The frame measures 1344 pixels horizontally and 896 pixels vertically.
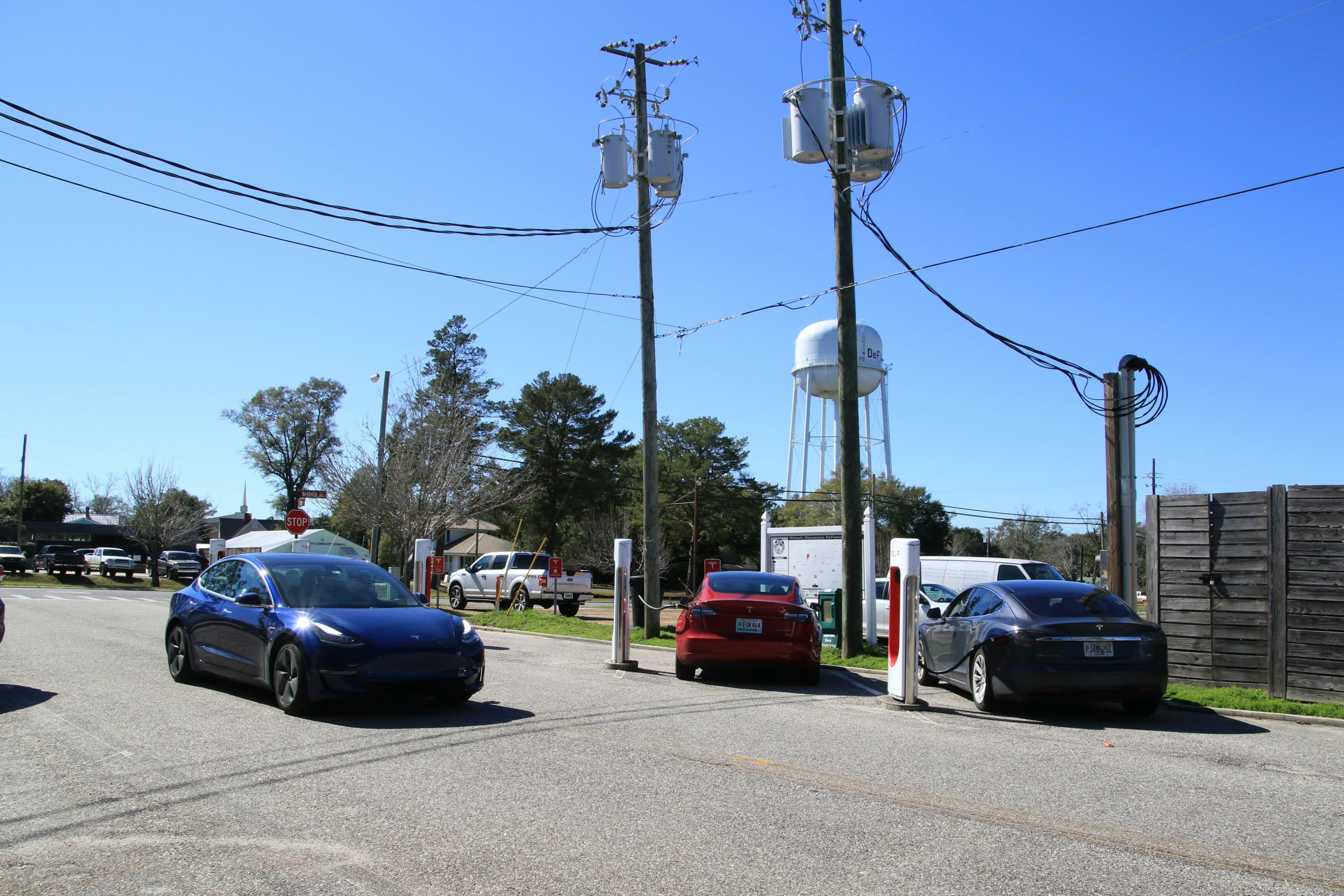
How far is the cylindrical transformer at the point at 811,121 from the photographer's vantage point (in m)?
15.0

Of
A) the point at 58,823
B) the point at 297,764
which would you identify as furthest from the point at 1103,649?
the point at 58,823

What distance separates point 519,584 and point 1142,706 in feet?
62.4

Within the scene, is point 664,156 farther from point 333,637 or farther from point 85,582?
point 85,582

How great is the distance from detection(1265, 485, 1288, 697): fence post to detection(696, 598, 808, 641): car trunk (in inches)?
198

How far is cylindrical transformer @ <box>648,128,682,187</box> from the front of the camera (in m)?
19.4

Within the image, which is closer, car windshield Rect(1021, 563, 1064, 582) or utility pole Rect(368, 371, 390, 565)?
car windshield Rect(1021, 563, 1064, 582)

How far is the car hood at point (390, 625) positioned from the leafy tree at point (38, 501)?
298 ft

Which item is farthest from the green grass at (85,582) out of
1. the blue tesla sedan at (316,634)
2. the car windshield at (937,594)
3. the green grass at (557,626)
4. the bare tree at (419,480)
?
the blue tesla sedan at (316,634)

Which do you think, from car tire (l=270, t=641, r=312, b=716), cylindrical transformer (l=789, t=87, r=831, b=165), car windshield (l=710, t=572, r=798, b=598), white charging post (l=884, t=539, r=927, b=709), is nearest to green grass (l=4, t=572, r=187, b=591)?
car windshield (l=710, t=572, r=798, b=598)

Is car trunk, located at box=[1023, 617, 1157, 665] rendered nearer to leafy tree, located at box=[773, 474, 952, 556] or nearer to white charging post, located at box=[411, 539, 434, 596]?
white charging post, located at box=[411, 539, 434, 596]

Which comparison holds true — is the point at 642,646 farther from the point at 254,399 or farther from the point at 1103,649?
the point at 254,399

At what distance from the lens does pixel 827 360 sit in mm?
45594

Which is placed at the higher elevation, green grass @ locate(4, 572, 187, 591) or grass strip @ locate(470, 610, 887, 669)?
grass strip @ locate(470, 610, 887, 669)

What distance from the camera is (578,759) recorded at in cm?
664
